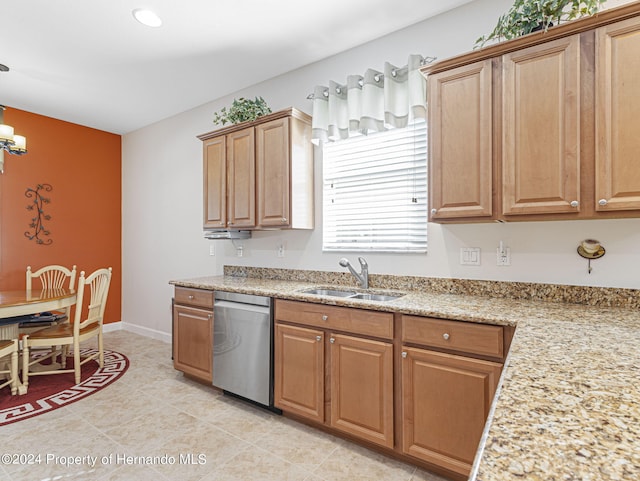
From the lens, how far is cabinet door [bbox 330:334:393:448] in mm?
2041

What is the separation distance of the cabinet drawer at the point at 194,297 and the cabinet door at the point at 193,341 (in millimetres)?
51

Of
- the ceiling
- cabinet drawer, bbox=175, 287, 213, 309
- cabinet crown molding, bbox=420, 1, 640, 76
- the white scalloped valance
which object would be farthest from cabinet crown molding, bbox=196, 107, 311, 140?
cabinet drawer, bbox=175, 287, 213, 309

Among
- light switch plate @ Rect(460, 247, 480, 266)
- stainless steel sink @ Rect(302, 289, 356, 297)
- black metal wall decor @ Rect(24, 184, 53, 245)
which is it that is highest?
black metal wall decor @ Rect(24, 184, 53, 245)

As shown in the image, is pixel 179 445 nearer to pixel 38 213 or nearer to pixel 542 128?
pixel 542 128

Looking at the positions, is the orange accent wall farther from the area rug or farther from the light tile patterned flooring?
the light tile patterned flooring

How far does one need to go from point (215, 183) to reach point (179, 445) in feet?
7.13

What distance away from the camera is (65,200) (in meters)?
4.59

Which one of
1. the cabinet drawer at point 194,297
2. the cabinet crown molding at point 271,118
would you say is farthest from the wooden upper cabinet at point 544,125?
the cabinet drawer at point 194,297

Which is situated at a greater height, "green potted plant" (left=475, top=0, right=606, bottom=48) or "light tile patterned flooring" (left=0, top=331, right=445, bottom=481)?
"green potted plant" (left=475, top=0, right=606, bottom=48)

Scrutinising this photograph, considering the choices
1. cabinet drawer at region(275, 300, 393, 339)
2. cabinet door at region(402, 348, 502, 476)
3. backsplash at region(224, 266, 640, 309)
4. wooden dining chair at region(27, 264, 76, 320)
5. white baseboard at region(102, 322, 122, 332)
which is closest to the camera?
cabinet door at region(402, 348, 502, 476)

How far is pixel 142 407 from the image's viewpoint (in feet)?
9.05

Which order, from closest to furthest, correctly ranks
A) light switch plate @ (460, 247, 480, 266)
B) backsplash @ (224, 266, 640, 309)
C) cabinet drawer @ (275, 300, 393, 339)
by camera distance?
backsplash @ (224, 266, 640, 309) → cabinet drawer @ (275, 300, 393, 339) → light switch plate @ (460, 247, 480, 266)

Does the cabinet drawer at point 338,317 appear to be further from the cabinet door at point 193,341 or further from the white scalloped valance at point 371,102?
the white scalloped valance at point 371,102

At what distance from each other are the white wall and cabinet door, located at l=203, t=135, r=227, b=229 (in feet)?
1.35
